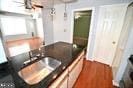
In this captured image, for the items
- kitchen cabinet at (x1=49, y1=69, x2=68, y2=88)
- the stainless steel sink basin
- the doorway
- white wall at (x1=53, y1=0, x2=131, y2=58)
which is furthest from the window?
kitchen cabinet at (x1=49, y1=69, x2=68, y2=88)

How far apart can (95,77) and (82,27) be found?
86.2 inches

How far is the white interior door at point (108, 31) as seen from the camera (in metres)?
2.47

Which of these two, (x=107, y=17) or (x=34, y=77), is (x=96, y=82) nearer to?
(x=34, y=77)

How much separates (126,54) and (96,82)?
1069 millimetres

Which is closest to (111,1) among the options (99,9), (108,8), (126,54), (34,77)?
(108,8)

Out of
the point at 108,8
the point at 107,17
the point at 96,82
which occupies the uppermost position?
the point at 108,8

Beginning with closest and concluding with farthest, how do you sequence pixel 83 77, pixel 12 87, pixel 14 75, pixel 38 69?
pixel 12 87
pixel 14 75
pixel 38 69
pixel 83 77

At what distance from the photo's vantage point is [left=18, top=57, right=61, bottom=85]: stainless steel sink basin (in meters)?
1.18

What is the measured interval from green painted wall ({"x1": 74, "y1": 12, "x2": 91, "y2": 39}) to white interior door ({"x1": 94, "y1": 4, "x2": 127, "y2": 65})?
648mm

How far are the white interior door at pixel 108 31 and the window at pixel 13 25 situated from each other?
6225mm

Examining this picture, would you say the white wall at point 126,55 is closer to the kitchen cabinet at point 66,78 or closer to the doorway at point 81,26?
the kitchen cabinet at point 66,78

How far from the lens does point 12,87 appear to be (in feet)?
2.48

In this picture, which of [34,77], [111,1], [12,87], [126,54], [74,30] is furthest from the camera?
[74,30]

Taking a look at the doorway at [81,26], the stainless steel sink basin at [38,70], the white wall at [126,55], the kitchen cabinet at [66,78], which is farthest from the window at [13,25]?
the white wall at [126,55]
